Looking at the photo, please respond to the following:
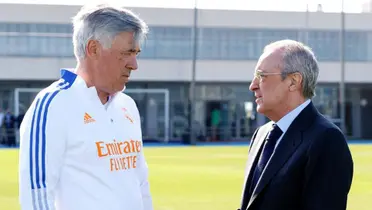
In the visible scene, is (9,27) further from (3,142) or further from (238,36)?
(238,36)

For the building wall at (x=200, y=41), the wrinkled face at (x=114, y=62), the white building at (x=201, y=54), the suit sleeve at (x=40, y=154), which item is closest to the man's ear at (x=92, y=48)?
the wrinkled face at (x=114, y=62)

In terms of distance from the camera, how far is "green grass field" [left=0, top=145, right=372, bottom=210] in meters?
11.9

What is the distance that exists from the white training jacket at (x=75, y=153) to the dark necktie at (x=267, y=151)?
660 millimetres

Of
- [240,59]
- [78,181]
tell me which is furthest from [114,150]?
[240,59]

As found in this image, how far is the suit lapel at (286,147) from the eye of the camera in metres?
4.01

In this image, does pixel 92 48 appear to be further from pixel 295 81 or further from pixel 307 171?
pixel 307 171

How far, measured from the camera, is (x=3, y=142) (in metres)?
39.8

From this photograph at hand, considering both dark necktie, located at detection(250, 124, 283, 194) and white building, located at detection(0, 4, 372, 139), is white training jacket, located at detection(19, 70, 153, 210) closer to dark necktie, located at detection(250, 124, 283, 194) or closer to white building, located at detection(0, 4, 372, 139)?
dark necktie, located at detection(250, 124, 283, 194)

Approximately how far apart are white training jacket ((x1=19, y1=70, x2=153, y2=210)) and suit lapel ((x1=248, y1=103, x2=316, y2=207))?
2.17 feet

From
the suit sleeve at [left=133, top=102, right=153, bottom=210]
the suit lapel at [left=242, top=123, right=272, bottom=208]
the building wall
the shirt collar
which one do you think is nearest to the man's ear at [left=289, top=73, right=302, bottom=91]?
the shirt collar

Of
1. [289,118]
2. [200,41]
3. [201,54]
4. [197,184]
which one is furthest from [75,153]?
[201,54]

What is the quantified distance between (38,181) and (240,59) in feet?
144

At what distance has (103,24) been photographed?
3730mm

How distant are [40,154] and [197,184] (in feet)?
38.8
